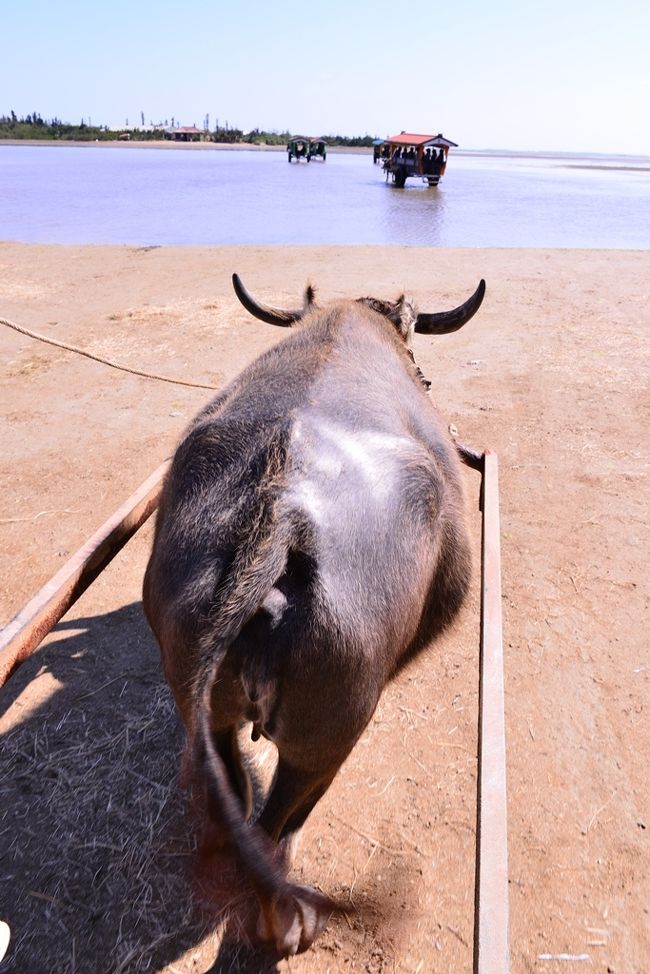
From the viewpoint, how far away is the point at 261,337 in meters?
9.25

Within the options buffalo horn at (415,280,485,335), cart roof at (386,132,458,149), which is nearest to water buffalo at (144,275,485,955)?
buffalo horn at (415,280,485,335)

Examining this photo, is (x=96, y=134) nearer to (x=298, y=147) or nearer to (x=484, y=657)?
(x=298, y=147)

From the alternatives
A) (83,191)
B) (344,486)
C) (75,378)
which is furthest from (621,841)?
(83,191)

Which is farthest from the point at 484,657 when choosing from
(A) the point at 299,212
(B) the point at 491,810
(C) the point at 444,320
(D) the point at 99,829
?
(A) the point at 299,212

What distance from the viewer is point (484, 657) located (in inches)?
98.3

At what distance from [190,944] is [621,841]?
5.86ft

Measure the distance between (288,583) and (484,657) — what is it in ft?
3.40

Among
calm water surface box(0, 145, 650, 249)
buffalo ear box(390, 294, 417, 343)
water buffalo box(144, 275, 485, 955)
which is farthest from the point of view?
calm water surface box(0, 145, 650, 249)

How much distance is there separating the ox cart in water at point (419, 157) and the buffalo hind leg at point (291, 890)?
40.7m

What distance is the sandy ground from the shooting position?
2.48 metres

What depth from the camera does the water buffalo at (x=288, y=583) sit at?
169cm

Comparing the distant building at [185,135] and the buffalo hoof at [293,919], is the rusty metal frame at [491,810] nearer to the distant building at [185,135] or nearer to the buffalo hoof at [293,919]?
the buffalo hoof at [293,919]

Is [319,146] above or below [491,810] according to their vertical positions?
above

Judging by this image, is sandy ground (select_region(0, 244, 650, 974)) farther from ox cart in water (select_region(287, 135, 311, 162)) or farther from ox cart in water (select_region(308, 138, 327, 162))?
ox cart in water (select_region(308, 138, 327, 162))
